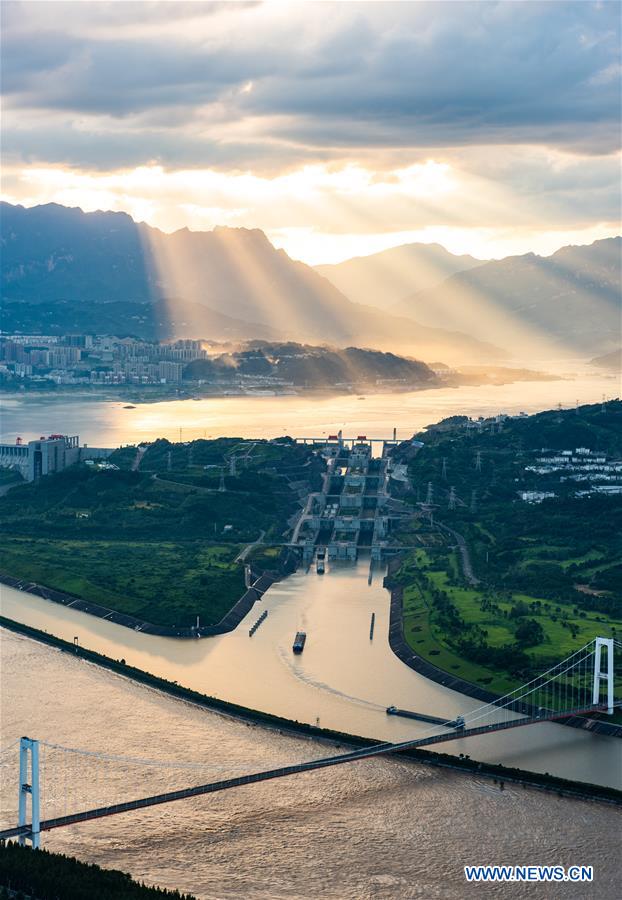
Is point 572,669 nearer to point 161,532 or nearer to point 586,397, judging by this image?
point 161,532

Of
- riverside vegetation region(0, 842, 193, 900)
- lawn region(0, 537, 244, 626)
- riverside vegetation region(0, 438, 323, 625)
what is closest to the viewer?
riverside vegetation region(0, 842, 193, 900)

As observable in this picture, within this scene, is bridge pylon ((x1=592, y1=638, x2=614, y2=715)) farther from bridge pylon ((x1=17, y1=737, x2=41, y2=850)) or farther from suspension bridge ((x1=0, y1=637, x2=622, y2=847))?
bridge pylon ((x1=17, y1=737, x2=41, y2=850))

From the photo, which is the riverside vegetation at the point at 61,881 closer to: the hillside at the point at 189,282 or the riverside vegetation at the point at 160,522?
the riverside vegetation at the point at 160,522

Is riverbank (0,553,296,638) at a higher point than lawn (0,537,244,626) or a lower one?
lower

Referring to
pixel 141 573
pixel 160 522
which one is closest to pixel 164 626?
pixel 141 573

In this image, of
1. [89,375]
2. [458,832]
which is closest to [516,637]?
[458,832]

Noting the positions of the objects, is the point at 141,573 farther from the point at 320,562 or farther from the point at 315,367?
the point at 315,367

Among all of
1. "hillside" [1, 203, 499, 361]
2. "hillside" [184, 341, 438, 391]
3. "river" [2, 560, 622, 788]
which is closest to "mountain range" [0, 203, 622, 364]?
"hillside" [1, 203, 499, 361]
